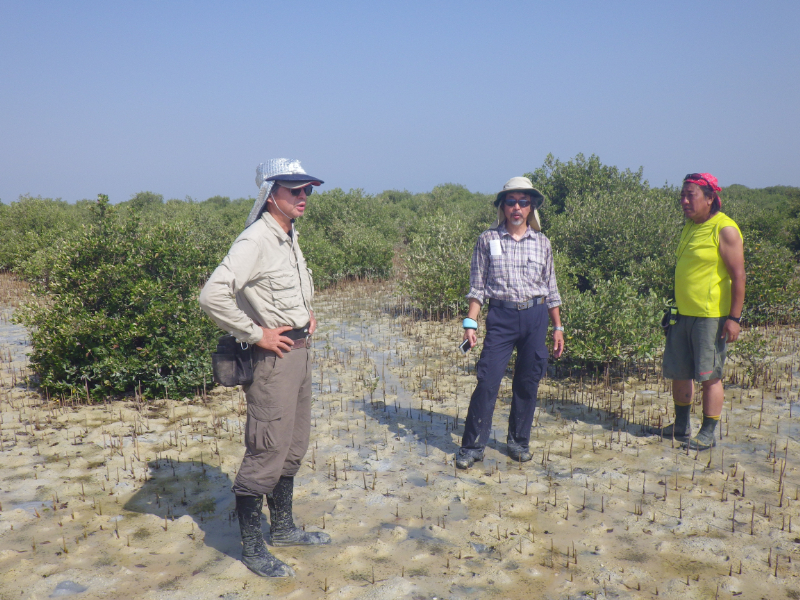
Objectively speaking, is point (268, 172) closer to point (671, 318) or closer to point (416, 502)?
point (416, 502)

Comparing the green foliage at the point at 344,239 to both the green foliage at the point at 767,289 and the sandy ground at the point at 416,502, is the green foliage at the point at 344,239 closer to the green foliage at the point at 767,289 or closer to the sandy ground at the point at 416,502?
the sandy ground at the point at 416,502

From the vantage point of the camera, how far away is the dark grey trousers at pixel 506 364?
179 inches

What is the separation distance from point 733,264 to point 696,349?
0.75 metres

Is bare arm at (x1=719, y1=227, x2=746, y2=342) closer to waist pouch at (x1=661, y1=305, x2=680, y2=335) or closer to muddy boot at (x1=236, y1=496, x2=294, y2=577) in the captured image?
waist pouch at (x1=661, y1=305, x2=680, y2=335)

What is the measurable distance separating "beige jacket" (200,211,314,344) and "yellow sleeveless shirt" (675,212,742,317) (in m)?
3.26

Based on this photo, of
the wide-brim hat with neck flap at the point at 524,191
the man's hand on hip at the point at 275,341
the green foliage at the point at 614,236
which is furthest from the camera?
the green foliage at the point at 614,236

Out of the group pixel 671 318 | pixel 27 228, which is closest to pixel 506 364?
pixel 671 318

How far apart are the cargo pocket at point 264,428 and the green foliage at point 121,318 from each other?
3491mm

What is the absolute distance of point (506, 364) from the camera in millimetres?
4699

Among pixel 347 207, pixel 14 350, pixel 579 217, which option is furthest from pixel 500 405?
pixel 347 207

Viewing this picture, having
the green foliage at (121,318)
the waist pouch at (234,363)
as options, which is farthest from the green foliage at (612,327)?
the waist pouch at (234,363)

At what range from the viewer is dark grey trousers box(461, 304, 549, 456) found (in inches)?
179

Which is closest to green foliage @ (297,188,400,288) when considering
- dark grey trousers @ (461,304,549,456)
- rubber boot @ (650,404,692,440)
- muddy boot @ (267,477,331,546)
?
dark grey trousers @ (461,304,549,456)

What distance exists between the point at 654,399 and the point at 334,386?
146 inches
